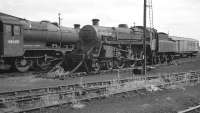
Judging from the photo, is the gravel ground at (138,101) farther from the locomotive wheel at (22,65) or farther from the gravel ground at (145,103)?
the locomotive wheel at (22,65)

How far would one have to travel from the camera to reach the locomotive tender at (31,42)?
695 inches

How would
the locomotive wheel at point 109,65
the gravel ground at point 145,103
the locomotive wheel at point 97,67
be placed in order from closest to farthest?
the gravel ground at point 145,103, the locomotive wheel at point 97,67, the locomotive wheel at point 109,65

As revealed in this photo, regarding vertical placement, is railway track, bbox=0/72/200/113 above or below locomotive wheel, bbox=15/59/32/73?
below

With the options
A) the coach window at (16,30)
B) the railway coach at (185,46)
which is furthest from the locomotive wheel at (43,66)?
the railway coach at (185,46)

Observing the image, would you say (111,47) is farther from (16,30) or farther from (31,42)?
(16,30)

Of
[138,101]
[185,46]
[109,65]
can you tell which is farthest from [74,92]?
[185,46]

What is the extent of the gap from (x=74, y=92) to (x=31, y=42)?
9521mm

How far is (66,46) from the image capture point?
22672 mm

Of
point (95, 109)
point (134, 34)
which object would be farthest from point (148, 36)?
point (95, 109)

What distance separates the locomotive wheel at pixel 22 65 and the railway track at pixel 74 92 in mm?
6671

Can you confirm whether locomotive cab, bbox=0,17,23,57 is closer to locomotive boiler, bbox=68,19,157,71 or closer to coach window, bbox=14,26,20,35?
coach window, bbox=14,26,20,35

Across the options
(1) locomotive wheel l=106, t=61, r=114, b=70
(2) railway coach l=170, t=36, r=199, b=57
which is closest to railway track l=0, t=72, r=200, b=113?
(1) locomotive wheel l=106, t=61, r=114, b=70

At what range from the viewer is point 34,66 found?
20.4 meters

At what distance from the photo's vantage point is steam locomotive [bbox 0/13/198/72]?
710 inches
